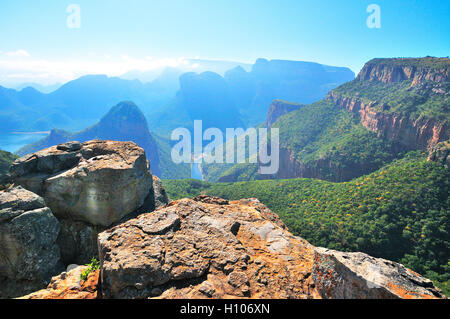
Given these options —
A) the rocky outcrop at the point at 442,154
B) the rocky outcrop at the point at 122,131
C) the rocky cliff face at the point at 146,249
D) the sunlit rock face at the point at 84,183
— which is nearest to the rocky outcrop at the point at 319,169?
the rocky outcrop at the point at 442,154

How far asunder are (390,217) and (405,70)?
69.7 metres

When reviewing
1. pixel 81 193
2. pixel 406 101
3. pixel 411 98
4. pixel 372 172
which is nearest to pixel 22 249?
pixel 81 193

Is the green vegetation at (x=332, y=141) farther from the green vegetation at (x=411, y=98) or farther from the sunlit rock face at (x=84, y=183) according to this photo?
the sunlit rock face at (x=84, y=183)

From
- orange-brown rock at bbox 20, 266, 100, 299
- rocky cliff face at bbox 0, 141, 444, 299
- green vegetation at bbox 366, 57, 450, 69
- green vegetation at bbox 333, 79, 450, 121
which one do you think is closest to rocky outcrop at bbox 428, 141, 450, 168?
green vegetation at bbox 333, 79, 450, 121

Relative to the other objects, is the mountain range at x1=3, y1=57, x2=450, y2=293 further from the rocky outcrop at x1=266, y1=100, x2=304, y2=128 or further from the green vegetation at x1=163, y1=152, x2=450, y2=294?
the rocky outcrop at x1=266, y1=100, x2=304, y2=128

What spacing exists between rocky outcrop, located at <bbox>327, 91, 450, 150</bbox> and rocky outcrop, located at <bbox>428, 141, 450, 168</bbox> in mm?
7824

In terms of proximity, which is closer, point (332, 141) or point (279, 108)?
point (332, 141)

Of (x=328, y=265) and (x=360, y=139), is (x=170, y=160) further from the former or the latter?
(x=328, y=265)

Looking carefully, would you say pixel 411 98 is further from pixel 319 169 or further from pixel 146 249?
pixel 146 249

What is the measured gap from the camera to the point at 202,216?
8562mm

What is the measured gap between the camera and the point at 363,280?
486 cm

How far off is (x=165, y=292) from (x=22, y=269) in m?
7.12

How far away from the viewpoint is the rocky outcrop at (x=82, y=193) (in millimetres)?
10654

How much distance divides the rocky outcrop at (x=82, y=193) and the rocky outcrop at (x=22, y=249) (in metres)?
1.51
